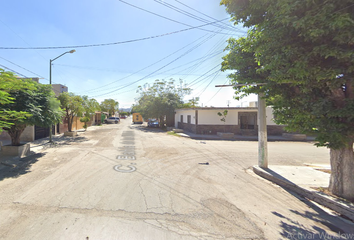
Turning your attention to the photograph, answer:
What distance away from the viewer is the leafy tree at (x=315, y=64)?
2.91m

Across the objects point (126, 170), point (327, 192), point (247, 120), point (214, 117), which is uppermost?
point (214, 117)

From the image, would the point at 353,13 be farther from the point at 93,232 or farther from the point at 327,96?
the point at 93,232

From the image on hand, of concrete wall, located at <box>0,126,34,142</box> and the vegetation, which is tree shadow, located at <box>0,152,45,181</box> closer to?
the vegetation

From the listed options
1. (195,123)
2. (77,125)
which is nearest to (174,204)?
(195,123)

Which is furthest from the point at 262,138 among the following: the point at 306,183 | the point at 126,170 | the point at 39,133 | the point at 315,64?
the point at 39,133

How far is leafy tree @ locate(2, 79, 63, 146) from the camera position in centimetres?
633

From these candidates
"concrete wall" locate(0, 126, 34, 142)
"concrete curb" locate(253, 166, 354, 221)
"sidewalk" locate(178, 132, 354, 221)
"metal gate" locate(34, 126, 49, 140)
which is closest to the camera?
"concrete curb" locate(253, 166, 354, 221)

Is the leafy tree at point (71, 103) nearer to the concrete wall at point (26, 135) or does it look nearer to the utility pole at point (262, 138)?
the concrete wall at point (26, 135)

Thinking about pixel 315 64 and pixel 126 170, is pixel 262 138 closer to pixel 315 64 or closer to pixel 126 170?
pixel 315 64

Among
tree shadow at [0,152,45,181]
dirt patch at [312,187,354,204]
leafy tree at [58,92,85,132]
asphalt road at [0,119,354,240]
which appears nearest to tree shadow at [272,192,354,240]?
asphalt road at [0,119,354,240]

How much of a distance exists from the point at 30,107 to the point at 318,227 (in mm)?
9654

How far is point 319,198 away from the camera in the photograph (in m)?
4.05

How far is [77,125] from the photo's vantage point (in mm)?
22344

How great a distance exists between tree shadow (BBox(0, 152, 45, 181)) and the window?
57.0ft
